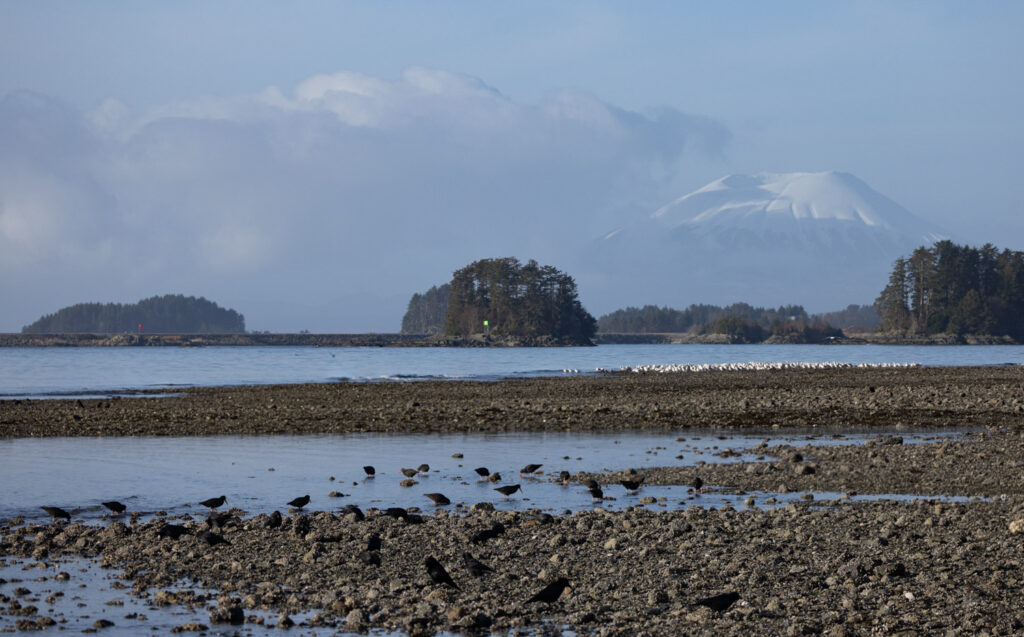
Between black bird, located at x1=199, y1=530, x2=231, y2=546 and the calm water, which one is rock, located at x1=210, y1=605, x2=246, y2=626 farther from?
the calm water

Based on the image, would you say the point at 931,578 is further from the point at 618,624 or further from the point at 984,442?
the point at 984,442

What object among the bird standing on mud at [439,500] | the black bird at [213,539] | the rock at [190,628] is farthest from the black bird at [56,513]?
the rock at [190,628]

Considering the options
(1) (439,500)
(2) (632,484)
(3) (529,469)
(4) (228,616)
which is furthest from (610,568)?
(3) (529,469)

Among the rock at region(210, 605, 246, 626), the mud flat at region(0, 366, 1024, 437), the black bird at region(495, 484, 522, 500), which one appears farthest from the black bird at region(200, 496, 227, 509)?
the mud flat at region(0, 366, 1024, 437)

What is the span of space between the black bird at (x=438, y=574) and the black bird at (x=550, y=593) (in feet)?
3.50

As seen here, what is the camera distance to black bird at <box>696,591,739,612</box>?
11.1 meters

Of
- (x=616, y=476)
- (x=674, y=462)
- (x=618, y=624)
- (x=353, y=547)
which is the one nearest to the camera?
(x=618, y=624)

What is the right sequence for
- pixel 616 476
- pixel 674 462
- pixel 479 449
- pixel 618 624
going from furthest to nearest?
1. pixel 479 449
2. pixel 674 462
3. pixel 616 476
4. pixel 618 624

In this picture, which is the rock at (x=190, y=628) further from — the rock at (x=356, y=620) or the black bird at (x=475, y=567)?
the black bird at (x=475, y=567)

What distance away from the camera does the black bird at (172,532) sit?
51.1 ft

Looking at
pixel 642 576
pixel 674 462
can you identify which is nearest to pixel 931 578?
pixel 642 576

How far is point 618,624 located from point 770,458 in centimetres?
1470

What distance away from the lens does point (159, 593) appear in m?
12.4

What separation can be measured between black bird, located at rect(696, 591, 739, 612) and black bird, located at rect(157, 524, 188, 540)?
7.97 metres
